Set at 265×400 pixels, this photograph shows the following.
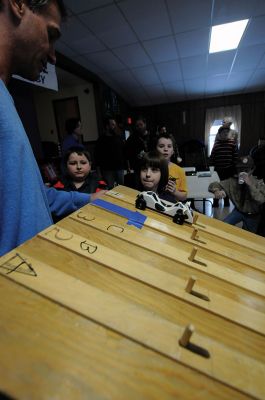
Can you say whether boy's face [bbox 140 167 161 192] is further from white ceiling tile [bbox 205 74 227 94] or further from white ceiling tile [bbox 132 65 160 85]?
white ceiling tile [bbox 205 74 227 94]

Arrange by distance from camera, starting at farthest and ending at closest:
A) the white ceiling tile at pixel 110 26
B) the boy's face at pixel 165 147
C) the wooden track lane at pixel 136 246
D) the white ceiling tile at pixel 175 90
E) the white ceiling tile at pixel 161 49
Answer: the white ceiling tile at pixel 175 90
the white ceiling tile at pixel 161 49
the white ceiling tile at pixel 110 26
the boy's face at pixel 165 147
the wooden track lane at pixel 136 246

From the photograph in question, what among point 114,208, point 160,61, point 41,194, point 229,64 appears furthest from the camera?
point 229,64

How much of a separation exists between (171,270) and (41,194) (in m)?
0.50

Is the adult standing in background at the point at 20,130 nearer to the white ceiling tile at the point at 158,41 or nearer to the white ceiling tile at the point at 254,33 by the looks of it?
the white ceiling tile at the point at 158,41

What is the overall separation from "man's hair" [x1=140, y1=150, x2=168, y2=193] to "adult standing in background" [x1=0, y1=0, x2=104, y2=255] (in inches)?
49.0

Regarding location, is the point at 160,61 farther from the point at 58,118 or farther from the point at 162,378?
the point at 162,378

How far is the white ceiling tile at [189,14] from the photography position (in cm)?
279

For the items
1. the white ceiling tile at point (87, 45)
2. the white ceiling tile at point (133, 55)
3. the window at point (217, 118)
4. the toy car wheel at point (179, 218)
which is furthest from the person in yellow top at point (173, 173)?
the window at point (217, 118)

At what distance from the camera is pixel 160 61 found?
4.66m

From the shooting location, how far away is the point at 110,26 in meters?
3.18

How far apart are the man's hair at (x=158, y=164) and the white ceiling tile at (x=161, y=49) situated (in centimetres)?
291

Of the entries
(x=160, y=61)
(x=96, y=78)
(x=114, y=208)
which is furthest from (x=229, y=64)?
(x=114, y=208)

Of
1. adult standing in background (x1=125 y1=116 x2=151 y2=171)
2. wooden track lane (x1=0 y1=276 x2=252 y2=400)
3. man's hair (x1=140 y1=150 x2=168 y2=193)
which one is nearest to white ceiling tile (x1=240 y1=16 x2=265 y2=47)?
adult standing in background (x1=125 y1=116 x2=151 y2=171)

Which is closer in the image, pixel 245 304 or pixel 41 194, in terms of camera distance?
pixel 245 304
